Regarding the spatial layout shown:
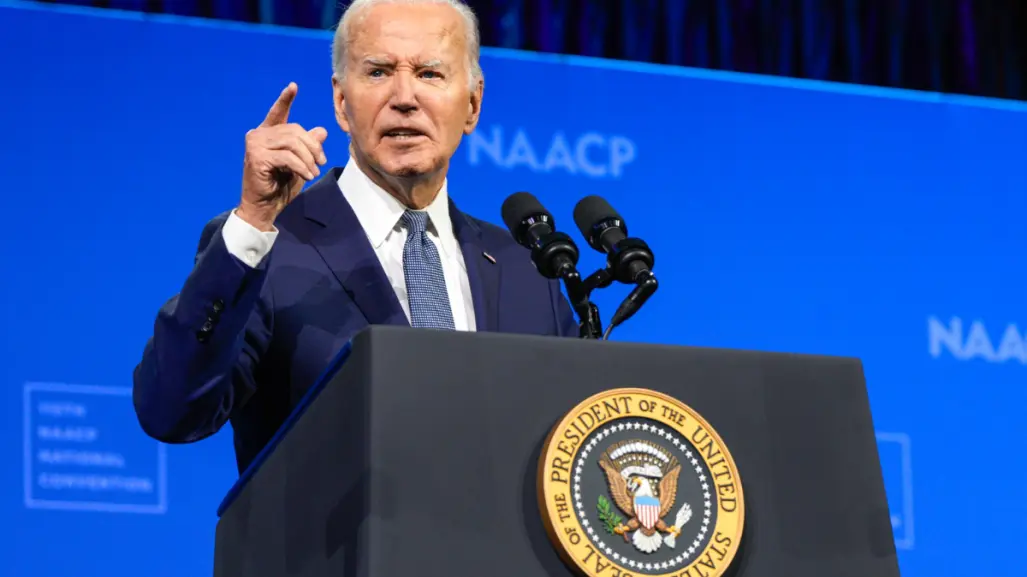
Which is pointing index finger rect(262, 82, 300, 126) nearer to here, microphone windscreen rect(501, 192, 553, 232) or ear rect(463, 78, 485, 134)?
microphone windscreen rect(501, 192, 553, 232)

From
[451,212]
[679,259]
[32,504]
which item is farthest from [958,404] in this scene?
[32,504]

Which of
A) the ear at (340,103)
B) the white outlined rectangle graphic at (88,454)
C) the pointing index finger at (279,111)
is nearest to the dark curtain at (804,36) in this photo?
the white outlined rectangle graphic at (88,454)

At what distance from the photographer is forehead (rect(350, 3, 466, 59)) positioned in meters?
2.26

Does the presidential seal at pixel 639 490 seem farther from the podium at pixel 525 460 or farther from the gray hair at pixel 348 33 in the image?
the gray hair at pixel 348 33

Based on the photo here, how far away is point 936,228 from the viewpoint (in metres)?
4.10

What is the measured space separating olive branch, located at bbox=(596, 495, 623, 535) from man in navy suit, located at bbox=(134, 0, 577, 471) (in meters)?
0.52

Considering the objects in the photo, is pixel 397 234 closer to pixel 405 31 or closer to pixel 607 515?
pixel 405 31

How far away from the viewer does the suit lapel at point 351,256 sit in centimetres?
205

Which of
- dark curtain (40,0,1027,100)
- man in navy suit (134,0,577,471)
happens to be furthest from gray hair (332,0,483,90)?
dark curtain (40,0,1027,100)

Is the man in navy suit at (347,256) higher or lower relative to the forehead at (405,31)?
lower

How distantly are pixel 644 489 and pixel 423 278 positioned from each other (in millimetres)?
792

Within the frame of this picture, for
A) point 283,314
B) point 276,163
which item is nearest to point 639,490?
point 276,163

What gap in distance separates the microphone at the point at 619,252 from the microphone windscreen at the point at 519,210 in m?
0.06

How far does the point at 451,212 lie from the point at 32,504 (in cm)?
121
